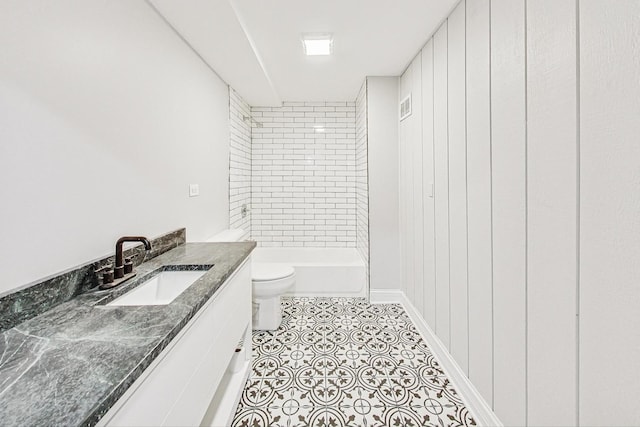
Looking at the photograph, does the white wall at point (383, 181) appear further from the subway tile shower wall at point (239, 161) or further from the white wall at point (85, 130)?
the white wall at point (85, 130)

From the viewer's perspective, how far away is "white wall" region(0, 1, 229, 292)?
1018mm

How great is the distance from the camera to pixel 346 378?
197 centimetres

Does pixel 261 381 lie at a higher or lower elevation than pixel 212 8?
lower

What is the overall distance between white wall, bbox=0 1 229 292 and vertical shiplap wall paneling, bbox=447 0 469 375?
189 centimetres

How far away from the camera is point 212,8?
1.81 metres

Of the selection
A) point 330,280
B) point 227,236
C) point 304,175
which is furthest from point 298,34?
point 330,280

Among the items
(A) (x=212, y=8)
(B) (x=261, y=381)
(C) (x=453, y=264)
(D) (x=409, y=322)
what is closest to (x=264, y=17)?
(A) (x=212, y=8)

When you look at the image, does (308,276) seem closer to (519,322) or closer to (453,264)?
(453,264)

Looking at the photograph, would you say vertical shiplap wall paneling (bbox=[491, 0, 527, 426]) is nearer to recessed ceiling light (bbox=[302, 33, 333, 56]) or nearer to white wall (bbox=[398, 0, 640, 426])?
white wall (bbox=[398, 0, 640, 426])

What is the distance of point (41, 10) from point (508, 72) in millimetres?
1928

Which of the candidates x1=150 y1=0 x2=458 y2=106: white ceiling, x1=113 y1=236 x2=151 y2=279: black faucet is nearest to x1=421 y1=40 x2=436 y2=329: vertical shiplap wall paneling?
x1=150 y1=0 x2=458 y2=106: white ceiling

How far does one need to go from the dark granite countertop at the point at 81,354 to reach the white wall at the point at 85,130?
238mm

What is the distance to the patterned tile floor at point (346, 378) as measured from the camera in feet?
5.45

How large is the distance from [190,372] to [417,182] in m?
2.25
